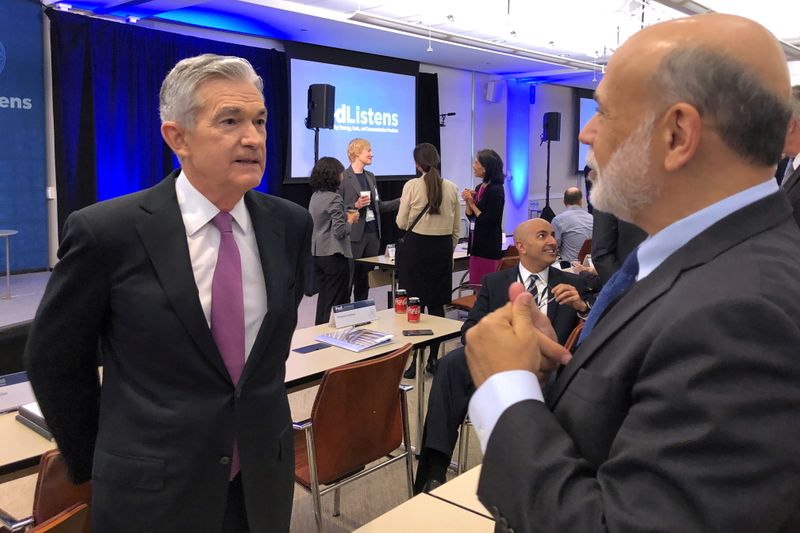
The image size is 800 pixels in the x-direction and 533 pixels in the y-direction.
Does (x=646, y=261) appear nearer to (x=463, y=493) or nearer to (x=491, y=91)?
(x=463, y=493)

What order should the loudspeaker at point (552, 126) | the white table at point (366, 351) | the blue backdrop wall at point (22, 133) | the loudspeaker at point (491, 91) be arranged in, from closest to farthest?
the white table at point (366, 351), the blue backdrop wall at point (22, 133), the loudspeaker at point (552, 126), the loudspeaker at point (491, 91)

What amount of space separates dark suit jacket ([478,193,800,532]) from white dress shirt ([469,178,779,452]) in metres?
0.01

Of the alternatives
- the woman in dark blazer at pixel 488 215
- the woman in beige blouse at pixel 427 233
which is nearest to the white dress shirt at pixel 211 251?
the woman in beige blouse at pixel 427 233

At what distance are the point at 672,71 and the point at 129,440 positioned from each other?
1.25 meters

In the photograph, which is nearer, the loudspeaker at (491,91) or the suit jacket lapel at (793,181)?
the suit jacket lapel at (793,181)

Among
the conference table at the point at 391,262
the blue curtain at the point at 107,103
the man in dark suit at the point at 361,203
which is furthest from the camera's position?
the blue curtain at the point at 107,103

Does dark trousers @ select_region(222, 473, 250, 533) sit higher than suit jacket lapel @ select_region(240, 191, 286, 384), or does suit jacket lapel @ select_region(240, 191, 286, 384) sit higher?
suit jacket lapel @ select_region(240, 191, 286, 384)

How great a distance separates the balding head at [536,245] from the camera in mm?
3551

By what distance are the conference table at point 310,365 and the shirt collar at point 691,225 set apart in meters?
1.86

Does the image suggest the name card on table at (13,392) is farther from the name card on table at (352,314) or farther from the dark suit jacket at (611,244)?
the dark suit jacket at (611,244)

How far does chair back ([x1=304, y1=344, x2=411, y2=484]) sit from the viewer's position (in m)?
2.46

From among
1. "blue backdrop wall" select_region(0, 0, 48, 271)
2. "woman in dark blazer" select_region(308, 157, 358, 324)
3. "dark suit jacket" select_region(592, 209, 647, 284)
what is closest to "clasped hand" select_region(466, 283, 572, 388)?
"dark suit jacket" select_region(592, 209, 647, 284)

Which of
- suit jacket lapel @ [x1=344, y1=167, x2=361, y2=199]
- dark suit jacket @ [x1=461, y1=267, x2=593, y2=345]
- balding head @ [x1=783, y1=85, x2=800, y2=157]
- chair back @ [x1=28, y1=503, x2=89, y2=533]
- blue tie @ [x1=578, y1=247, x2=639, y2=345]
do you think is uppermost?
balding head @ [x1=783, y1=85, x2=800, y2=157]

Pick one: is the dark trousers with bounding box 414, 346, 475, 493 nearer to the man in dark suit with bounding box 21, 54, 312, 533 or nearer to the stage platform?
the man in dark suit with bounding box 21, 54, 312, 533
